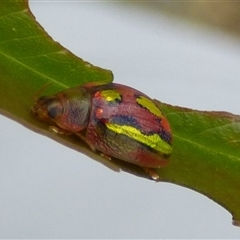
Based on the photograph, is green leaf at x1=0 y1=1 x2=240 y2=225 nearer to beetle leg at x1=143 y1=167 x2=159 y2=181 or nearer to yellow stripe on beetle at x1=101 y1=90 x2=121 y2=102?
beetle leg at x1=143 y1=167 x2=159 y2=181

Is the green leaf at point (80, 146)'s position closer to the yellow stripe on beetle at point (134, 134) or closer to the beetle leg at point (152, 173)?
the beetle leg at point (152, 173)

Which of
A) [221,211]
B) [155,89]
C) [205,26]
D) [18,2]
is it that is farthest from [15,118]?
[205,26]

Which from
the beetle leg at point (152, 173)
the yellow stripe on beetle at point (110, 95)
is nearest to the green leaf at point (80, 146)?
the beetle leg at point (152, 173)

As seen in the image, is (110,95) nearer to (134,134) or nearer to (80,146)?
(134,134)

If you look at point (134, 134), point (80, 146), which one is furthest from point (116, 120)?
point (80, 146)

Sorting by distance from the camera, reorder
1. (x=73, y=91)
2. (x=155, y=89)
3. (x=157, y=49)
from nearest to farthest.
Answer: (x=73, y=91) → (x=155, y=89) → (x=157, y=49)

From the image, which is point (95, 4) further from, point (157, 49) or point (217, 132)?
point (217, 132)

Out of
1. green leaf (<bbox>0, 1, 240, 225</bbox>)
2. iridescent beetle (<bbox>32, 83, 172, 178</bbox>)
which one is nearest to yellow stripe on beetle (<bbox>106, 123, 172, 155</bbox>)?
iridescent beetle (<bbox>32, 83, 172, 178</bbox>)
